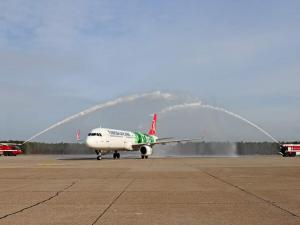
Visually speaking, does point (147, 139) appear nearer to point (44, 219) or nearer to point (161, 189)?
point (161, 189)

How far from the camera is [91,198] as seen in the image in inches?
532

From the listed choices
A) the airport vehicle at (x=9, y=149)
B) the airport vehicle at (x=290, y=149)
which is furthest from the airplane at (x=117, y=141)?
the airport vehicle at (x=9, y=149)

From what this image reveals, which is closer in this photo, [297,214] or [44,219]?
[44,219]

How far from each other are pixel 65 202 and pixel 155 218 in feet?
12.7

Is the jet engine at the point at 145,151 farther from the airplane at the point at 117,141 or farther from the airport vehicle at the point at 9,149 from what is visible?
the airport vehicle at the point at 9,149

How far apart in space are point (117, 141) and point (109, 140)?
2.41 metres

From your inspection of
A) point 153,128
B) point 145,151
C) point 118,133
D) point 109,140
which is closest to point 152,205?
point 109,140

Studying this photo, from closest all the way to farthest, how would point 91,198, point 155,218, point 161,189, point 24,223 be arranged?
point 24,223, point 155,218, point 91,198, point 161,189

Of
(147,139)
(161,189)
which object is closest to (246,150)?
(147,139)

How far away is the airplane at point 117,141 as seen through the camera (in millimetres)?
49769

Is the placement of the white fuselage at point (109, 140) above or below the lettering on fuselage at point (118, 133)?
below

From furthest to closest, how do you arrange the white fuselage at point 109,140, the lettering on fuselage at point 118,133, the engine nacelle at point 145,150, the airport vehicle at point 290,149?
the airport vehicle at point 290,149 < the engine nacelle at point 145,150 < the lettering on fuselage at point 118,133 < the white fuselage at point 109,140

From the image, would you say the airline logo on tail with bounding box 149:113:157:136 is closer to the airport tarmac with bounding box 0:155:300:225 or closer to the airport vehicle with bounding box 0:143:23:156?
the airport vehicle with bounding box 0:143:23:156

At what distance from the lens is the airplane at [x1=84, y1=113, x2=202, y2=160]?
163 feet
